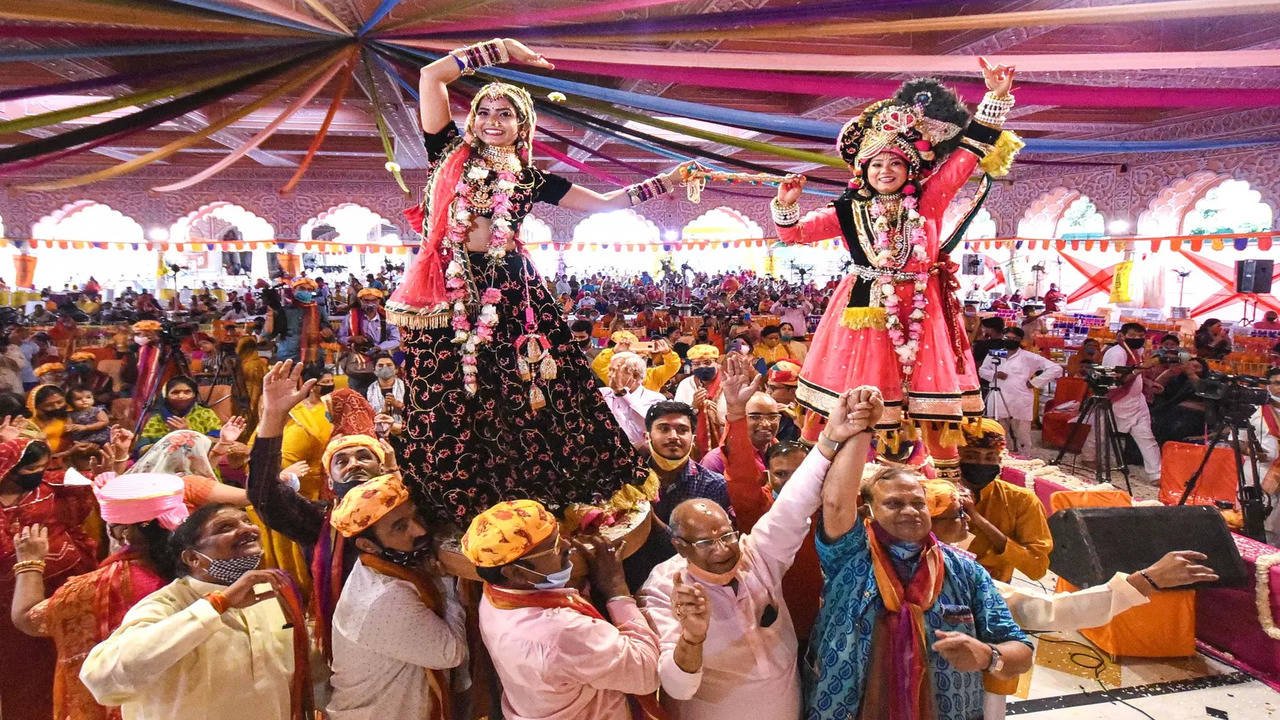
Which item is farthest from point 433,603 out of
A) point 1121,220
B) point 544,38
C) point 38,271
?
point 38,271

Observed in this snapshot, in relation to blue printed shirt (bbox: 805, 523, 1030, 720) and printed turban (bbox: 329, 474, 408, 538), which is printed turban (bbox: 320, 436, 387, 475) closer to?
printed turban (bbox: 329, 474, 408, 538)

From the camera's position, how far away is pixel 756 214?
710 inches

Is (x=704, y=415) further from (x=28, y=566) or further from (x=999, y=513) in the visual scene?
(x=28, y=566)

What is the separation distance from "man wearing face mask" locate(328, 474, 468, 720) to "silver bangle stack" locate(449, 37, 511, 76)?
1311 millimetres

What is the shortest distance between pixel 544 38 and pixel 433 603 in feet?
8.68

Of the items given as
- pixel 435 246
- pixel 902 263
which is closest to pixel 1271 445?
pixel 902 263

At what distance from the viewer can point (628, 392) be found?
4234 mm

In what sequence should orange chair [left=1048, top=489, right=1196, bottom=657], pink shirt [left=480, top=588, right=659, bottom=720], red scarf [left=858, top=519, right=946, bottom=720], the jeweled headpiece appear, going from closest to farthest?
pink shirt [left=480, top=588, right=659, bottom=720] < red scarf [left=858, top=519, right=946, bottom=720] < the jeweled headpiece < orange chair [left=1048, top=489, right=1196, bottom=657]

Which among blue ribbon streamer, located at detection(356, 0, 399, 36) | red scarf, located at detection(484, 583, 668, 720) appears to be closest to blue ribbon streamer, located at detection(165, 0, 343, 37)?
blue ribbon streamer, located at detection(356, 0, 399, 36)

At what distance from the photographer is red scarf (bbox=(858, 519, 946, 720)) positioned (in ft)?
6.50

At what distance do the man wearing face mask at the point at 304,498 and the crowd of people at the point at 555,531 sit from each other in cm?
1

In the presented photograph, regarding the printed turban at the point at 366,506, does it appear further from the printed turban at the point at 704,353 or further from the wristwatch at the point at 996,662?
the printed turban at the point at 704,353

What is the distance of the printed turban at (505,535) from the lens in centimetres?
191

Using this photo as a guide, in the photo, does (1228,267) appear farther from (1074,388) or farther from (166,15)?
(166,15)
